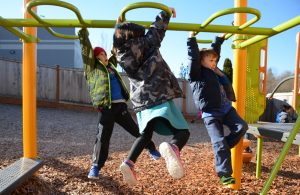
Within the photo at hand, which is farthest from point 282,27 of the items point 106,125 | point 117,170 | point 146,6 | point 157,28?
point 117,170

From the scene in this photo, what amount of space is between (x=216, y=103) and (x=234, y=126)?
0.23 metres

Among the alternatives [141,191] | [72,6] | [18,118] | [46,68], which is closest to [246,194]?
[141,191]

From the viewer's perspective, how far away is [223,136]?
7.87ft

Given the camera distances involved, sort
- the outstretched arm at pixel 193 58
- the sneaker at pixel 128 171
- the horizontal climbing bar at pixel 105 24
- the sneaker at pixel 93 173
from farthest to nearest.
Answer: the sneaker at pixel 93 173
the outstretched arm at pixel 193 58
the horizontal climbing bar at pixel 105 24
the sneaker at pixel 128 171

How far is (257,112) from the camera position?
4.03 metres

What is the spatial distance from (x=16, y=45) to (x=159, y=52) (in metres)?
18.1

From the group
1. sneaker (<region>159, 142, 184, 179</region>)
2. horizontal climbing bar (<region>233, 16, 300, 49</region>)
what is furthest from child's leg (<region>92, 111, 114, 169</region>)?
horizontal climbing bar (<region>233, 16, 300, 49</region>)

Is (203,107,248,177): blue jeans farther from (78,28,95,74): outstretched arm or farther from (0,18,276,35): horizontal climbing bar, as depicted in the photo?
(78,28,95,74): outstretched arm

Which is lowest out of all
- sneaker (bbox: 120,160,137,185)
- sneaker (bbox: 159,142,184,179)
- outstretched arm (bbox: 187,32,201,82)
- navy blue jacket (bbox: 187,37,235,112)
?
sneaker (bbox: 120,160,137,185)

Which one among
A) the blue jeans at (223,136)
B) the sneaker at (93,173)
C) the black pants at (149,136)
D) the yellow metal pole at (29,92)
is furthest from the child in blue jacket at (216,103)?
the yellow metal pole at (29,92)

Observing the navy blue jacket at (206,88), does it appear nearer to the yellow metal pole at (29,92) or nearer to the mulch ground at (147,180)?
the mulch ground at (147,180)

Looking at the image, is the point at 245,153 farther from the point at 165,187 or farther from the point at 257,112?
the point at 165,187

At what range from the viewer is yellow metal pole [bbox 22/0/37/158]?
270 centimetres

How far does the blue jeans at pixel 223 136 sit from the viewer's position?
2316mm
